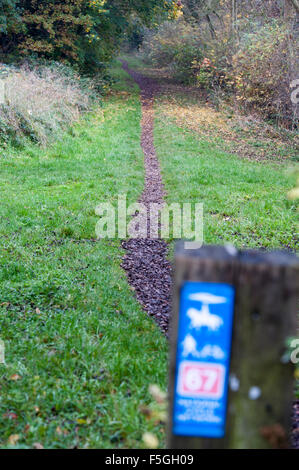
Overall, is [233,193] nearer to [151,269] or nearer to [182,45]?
[151,269]

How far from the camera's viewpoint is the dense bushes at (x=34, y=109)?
45.6 feet

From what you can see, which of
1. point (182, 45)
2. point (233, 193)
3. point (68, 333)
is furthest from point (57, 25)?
point (68, 333)

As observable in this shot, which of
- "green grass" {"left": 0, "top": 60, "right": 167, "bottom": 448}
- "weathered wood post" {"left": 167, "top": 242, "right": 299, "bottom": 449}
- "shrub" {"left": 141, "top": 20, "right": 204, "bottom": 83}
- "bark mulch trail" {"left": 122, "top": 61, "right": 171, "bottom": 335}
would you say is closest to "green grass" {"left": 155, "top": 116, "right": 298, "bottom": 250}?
"bark mulch trail" {"left": 122, "top": 61, "right": 171, "bottom": 335}

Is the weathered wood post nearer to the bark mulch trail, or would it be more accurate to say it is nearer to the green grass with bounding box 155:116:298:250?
the bark mulch trail

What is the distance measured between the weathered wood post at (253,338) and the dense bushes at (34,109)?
13.2 meters

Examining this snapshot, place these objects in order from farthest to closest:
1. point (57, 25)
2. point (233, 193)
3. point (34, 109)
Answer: point (57, 25), point (34, 109), point (233, 193)

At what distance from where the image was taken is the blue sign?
166cm

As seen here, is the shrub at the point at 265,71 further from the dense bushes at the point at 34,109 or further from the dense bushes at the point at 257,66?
the dense bushes at the point at 34,109

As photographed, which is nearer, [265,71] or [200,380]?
[200,380]

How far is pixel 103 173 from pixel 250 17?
14874 mm

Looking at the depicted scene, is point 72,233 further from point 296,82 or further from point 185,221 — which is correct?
point 296,82

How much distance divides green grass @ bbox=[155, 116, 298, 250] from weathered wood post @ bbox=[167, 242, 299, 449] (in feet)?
12.5

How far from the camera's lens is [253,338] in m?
1.67

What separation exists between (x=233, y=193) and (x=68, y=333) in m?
6.87
